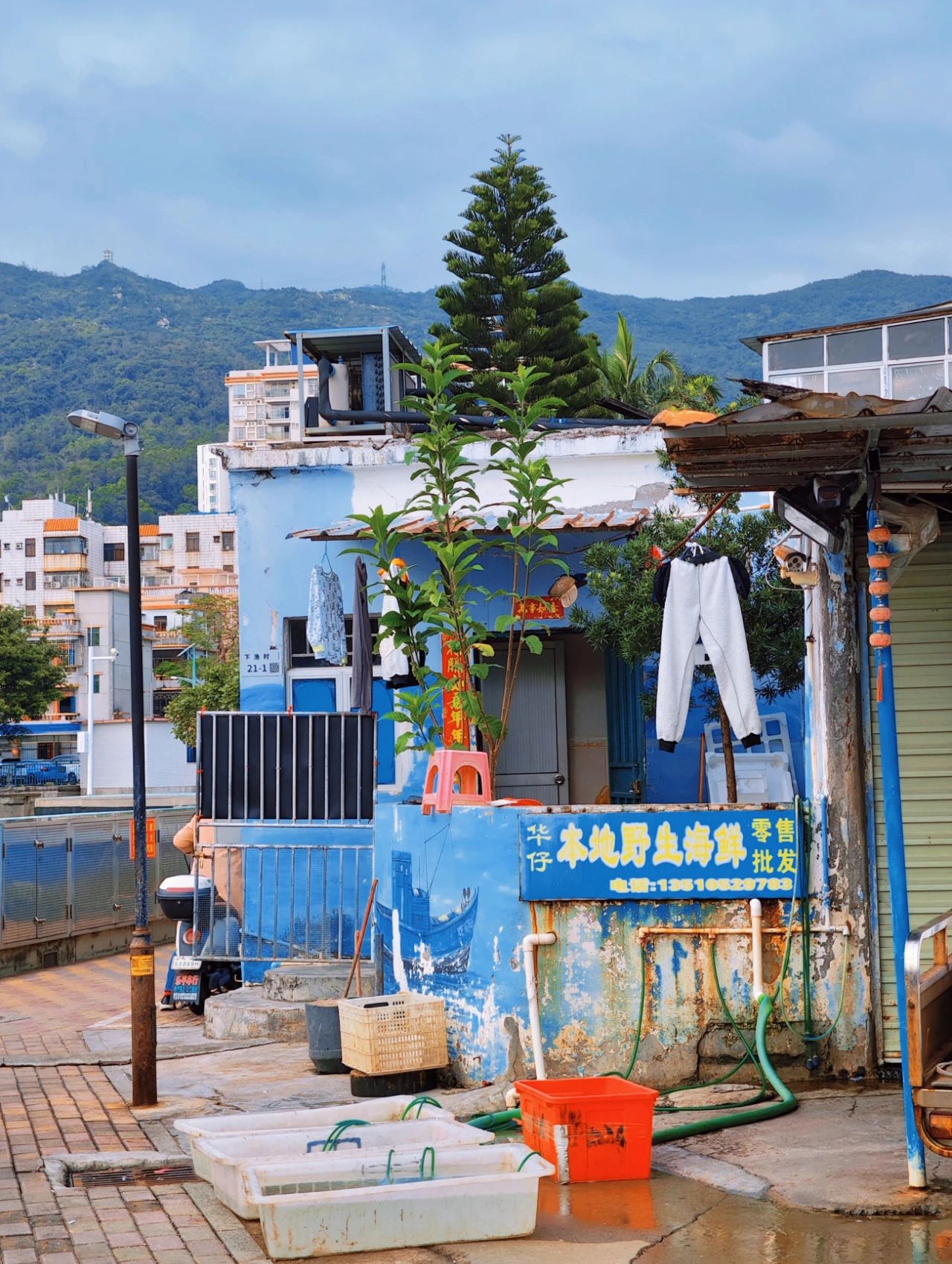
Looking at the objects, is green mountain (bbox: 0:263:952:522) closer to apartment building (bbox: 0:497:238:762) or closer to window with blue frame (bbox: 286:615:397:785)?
apartment building (bbox: 0:497:238:762)

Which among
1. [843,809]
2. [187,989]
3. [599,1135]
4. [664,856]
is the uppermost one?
[843,809]

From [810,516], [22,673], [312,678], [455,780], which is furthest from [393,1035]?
[22,673]

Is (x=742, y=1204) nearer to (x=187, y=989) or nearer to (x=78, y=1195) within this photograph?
(x=78, y=1195)

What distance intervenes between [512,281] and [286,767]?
20637mm

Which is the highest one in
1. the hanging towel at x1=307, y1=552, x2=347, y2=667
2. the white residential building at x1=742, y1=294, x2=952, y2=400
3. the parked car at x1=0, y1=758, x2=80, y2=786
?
the white residential building at x1=742, y1=294, x2=952, y2=400

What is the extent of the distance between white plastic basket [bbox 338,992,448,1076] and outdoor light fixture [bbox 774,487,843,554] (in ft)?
12.0

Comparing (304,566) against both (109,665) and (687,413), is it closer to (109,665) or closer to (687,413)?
→ (687,413)

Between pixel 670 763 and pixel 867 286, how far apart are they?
623ft

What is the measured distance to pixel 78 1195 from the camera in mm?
6590

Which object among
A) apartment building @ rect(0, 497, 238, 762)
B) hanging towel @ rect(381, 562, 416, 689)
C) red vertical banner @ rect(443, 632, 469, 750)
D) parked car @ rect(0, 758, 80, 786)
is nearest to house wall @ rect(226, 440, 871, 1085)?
red vertical banner @ rect(443, 632, 469, 750)

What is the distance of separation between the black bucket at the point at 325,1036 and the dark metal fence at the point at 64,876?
790 cm

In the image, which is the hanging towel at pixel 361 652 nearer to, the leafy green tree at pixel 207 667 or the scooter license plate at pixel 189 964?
the scooter license plate at pixel 189 964

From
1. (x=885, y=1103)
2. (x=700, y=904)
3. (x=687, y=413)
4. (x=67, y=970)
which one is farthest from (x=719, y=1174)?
(x=67, y=970)

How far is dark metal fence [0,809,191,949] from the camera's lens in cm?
1638
